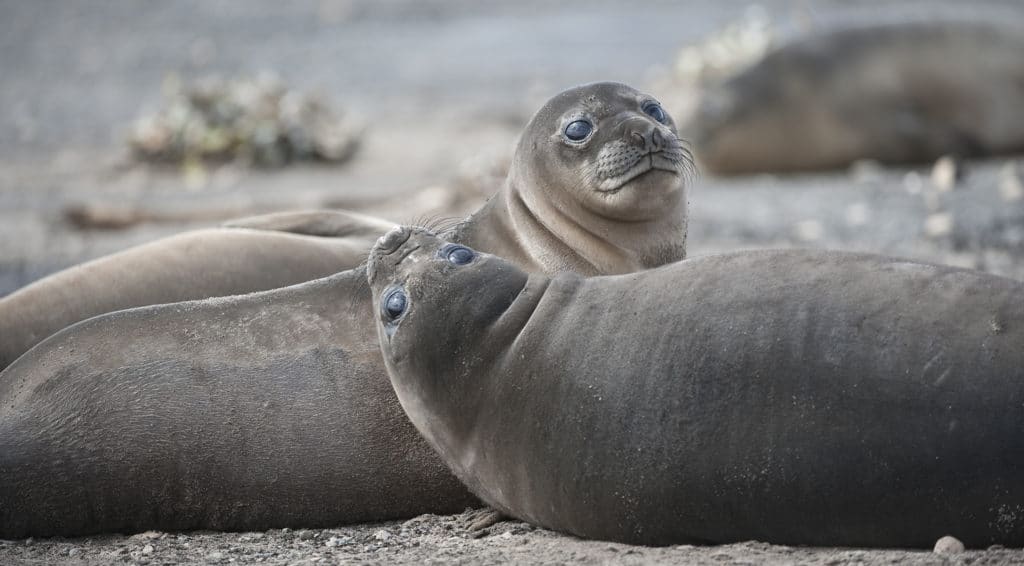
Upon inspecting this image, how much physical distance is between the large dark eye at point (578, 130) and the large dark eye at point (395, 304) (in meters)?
1.26

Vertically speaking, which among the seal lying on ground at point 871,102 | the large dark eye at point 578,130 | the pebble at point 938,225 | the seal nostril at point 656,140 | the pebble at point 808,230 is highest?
Answer: the large dark eye at point 578,130

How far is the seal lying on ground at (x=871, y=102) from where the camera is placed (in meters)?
11.1

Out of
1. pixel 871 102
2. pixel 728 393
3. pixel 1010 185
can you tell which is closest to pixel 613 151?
pixel 728 393

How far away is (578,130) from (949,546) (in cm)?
219

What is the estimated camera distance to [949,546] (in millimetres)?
3113

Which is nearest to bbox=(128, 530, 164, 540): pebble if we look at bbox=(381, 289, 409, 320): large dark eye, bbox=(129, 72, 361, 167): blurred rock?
bbox=(381, 289, 409, 320): large dark eye

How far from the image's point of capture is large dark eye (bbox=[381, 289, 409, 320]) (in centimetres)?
378

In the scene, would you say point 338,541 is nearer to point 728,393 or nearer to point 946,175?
point 728,393

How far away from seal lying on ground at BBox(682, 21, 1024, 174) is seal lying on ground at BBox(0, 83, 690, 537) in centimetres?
788

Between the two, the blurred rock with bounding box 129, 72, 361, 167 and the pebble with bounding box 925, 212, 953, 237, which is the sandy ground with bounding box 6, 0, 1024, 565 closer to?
the pebble with bounding box 925, 212, 953, 237

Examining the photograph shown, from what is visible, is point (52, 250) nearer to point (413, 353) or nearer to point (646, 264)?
point (646, 264)

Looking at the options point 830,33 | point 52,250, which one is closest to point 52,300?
point 52,250

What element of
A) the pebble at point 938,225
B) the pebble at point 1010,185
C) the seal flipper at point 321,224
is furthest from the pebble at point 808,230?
the seal flipper at point 321,224

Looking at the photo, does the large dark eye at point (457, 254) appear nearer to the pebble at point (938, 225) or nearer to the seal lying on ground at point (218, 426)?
the seal lying on ground at point (218, 426)
